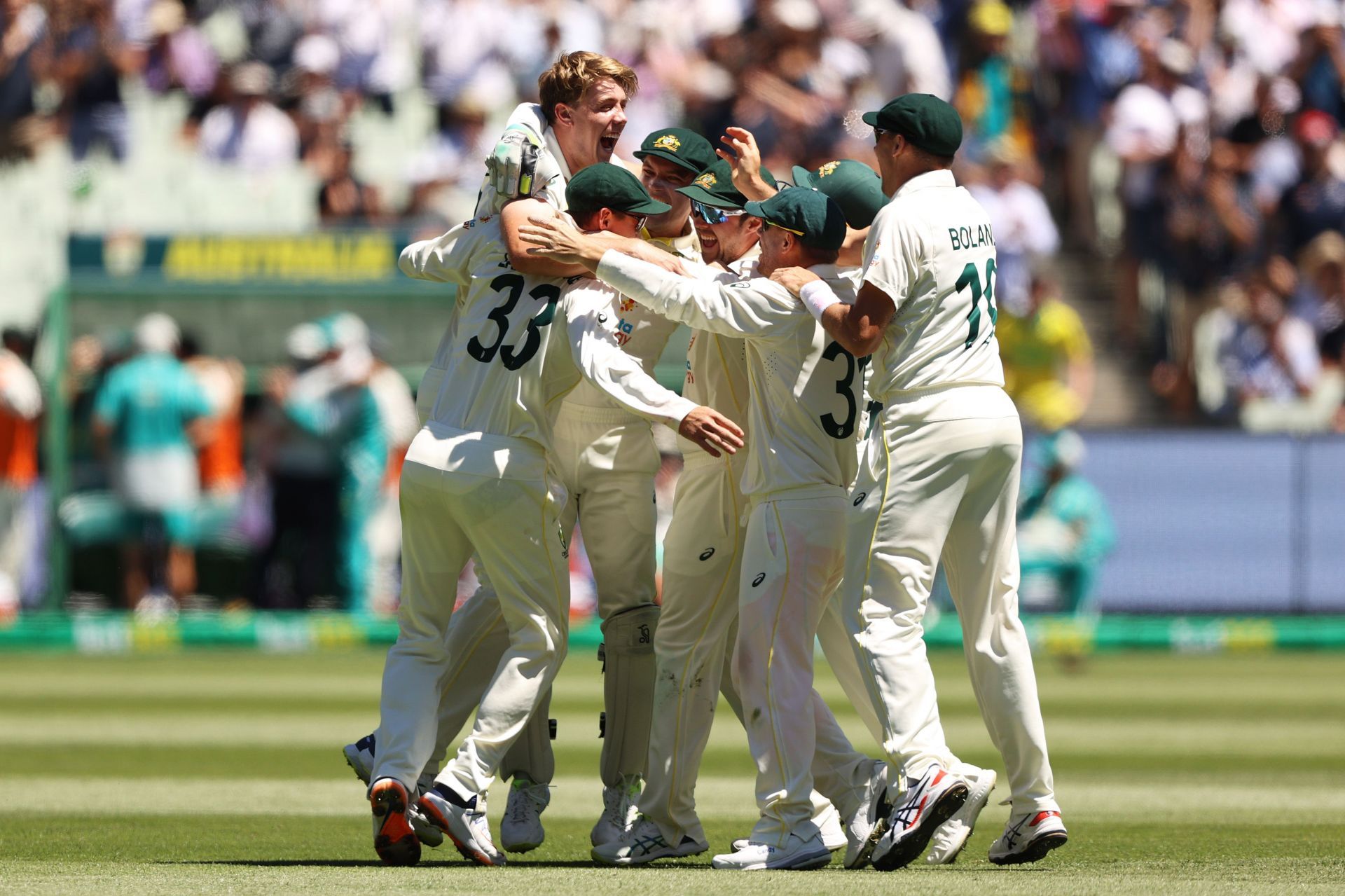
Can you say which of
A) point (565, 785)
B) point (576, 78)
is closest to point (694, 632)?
point (576, 78)

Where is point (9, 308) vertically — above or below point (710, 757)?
above

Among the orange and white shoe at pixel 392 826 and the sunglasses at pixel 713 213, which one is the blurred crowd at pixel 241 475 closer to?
the sunglasses at pixel 713 213

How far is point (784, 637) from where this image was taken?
7.11 metres

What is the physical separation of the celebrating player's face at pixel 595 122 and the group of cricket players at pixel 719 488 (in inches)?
0.4

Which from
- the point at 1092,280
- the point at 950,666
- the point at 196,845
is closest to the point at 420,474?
the point at 196,845

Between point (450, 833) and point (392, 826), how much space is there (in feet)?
0.62

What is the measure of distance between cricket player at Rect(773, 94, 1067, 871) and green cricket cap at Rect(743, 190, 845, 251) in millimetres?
174

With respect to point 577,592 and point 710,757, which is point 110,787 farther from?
point 577,592

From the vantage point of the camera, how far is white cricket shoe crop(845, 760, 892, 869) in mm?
7074

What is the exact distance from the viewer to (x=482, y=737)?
23.3 ft

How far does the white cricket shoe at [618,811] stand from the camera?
→ 7492 mm

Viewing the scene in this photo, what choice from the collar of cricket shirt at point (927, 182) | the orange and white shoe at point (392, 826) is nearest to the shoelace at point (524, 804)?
the orange and white shoe at point (392, 826)

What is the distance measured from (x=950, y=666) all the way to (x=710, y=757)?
217 inches

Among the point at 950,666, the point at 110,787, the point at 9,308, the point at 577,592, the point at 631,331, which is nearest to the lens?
the point at 631,331
